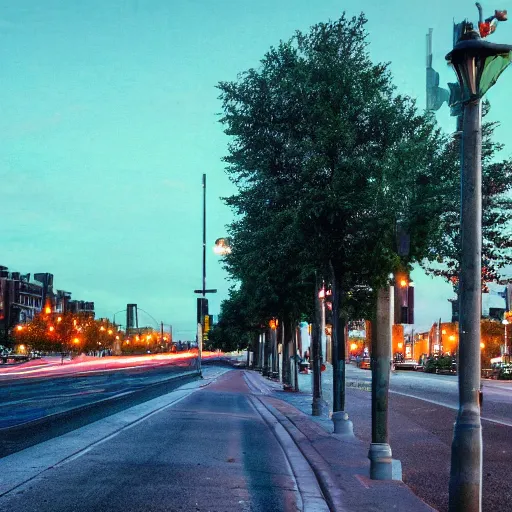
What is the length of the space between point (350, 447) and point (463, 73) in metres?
8.82

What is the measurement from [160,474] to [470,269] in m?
5.61

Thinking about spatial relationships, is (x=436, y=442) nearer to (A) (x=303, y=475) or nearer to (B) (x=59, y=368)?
(A) (x=303, y=475)

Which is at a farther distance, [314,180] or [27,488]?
[314,180]

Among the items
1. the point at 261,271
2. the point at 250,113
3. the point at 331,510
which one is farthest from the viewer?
the point at 261,271

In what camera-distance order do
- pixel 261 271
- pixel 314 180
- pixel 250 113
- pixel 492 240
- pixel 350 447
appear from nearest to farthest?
pixel 350 447
pixel 314 180
pixel 250 113
pixel 261 271
pixel 492 240

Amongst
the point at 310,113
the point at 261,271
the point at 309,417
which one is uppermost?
the point at 310,113

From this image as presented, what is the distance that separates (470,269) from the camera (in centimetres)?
717

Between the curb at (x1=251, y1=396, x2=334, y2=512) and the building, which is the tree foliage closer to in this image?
the curb at (x1=251, y1=396, x2=334, y2=512)

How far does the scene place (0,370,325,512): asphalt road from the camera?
28.9 feet

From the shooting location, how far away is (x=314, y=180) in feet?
57.6

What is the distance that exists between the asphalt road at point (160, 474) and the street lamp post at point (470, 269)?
2497mm

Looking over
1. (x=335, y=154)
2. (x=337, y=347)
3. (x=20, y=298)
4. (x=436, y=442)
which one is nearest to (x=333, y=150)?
(x=335, y=154)

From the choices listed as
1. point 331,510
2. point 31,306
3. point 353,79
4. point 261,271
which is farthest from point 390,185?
point 31,306

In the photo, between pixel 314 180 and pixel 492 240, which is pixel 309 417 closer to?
pixel 314 180
